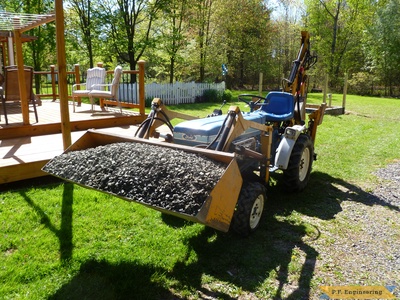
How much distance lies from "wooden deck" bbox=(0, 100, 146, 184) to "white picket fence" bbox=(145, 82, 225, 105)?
6.66 m

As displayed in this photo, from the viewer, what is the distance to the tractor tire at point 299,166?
4105 mm

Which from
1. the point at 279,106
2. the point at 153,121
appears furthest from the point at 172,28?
the point at 153,121

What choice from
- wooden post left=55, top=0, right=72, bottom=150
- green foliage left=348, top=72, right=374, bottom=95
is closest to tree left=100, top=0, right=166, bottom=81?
wooden post left=55, top=0, right=72, bottom=150

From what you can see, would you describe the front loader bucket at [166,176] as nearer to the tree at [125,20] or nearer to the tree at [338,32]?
the tree at [125,20]

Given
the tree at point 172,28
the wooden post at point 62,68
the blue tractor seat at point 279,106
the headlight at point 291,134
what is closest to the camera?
the wooden post at point 62,68

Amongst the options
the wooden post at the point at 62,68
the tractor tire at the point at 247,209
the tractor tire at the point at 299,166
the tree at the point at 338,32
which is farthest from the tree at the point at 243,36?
the tractor tire at the point at 247,209

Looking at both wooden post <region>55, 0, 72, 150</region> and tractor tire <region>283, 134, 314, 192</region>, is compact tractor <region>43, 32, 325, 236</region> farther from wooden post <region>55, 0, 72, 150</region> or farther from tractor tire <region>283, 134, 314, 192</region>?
wooden post <region>55, 0, 72, 150</region>

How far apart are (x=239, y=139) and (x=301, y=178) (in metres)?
1.44

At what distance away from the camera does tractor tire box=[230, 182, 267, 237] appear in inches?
117

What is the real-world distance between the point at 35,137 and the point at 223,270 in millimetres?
4078

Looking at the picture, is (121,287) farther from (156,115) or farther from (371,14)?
(371,14)

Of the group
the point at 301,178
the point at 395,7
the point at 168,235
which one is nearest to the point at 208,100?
the point at 301,178

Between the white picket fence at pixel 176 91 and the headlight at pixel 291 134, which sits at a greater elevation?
the white picket fence at pixel 176 91

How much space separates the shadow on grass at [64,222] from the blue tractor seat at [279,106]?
256cm
